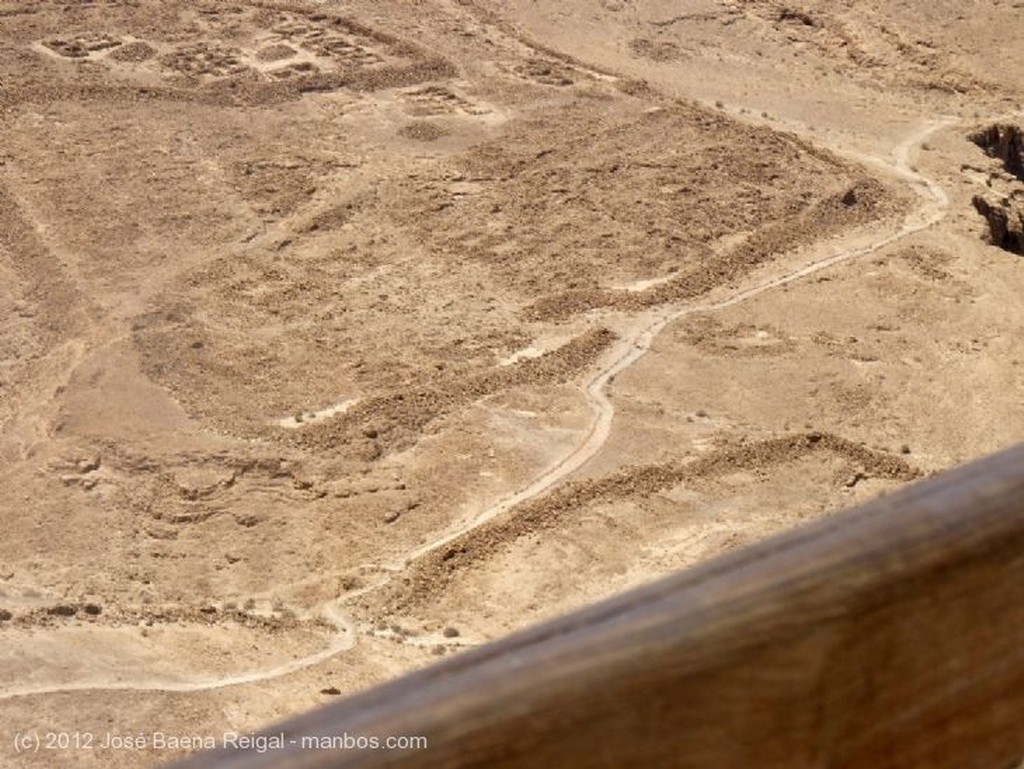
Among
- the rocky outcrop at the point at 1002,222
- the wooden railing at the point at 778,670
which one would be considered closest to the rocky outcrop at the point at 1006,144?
the rocky outcrop at the point at 1002,222

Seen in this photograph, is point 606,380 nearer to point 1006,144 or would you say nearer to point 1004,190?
point 1004,190

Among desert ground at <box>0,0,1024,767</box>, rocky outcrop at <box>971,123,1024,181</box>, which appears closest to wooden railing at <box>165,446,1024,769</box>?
desert ground at <box>0,0,1024,767</box>

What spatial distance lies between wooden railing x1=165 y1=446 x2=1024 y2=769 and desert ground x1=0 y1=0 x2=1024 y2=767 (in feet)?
19.6

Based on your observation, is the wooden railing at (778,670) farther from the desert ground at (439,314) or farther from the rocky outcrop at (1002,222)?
the rocky outcrop at (1002,222)

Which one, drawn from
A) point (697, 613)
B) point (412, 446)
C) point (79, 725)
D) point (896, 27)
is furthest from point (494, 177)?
point (697, 613)

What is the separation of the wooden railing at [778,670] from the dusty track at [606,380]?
21.9ft

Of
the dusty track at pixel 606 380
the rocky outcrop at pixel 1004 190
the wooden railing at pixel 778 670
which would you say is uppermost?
the wooden railing at pixel 778 670

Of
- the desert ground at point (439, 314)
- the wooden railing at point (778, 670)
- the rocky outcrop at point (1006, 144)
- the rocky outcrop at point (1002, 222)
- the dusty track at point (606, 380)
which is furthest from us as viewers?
the rocky outcrop at point (1006, 144)

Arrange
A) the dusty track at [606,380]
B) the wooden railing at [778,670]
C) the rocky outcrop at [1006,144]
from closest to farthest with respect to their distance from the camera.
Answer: the wooden railing at [778,670], the dusty track at [606,380], the rocky outcrop at [1006,144]

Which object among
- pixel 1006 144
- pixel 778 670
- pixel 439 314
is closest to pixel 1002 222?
pixel 1006 144

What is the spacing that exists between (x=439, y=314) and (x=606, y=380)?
1.61 m

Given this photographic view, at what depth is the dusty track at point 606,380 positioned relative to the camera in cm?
811

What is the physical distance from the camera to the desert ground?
30.6 ft

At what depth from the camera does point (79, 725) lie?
7293mm
